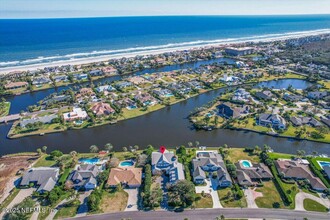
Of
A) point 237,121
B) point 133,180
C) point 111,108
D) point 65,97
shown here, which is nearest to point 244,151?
point 237,121

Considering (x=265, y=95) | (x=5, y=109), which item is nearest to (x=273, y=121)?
(x=265, y=95)

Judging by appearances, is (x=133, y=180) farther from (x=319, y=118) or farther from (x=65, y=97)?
(x=319, y=118)

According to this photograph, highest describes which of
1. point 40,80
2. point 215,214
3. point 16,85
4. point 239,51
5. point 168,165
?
point 40,80

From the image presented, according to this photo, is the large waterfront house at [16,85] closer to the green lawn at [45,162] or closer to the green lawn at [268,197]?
the green lawn at [45,162]

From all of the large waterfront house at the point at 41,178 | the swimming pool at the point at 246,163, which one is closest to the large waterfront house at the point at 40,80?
the large waterfront house at the point at 41,178

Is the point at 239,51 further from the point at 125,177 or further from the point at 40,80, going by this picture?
the point at 125,177

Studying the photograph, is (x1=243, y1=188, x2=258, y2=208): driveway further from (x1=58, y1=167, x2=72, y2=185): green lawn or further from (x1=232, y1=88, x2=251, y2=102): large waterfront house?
(x1=232, y1=88, x2=251, y2=102): large waterfront house

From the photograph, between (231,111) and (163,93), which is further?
(163,93)
